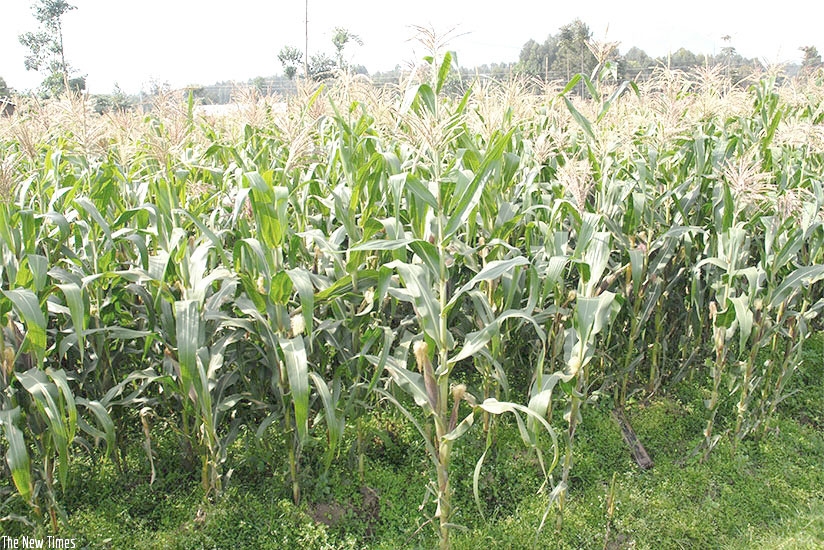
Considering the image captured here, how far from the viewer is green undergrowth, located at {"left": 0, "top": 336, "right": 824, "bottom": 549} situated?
2572 millimetres

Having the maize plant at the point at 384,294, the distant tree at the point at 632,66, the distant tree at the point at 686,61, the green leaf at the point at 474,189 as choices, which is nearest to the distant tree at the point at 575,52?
the distant tree at the point at 632,66

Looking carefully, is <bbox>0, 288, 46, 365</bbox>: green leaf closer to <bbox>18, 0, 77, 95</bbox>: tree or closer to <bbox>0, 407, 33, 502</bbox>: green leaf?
<bbox>0, 407, 33, 502</bbox>: green leaf

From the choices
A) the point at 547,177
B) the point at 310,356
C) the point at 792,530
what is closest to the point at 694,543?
the point at 792,530

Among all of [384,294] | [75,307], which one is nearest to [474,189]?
[384,294]

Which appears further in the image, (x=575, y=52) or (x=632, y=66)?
(x=575, y=52)

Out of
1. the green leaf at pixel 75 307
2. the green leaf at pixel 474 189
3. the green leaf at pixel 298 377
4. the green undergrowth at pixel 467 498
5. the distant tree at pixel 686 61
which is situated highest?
the distant tree at pixel 686 61

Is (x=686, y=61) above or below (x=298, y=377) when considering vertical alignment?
above

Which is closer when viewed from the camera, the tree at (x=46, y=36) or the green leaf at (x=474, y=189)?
the green leaf at (x=474, y=189)

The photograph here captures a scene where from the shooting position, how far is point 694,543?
8.61ft

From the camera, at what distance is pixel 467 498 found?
112 inches

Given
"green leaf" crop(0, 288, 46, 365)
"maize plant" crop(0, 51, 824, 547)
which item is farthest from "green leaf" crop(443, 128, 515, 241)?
"green leaf" crop(0, 288, 46, 365)

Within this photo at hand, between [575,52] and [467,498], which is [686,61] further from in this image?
[467,498]

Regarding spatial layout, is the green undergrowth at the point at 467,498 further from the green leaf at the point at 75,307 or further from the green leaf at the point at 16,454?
the green leaf at the point at 75,307

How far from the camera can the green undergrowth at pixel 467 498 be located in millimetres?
2572
